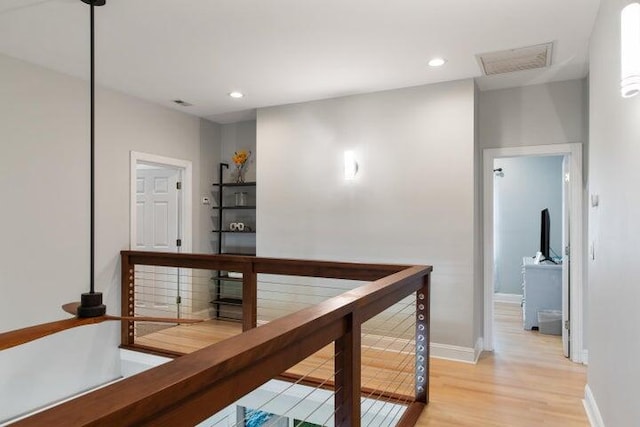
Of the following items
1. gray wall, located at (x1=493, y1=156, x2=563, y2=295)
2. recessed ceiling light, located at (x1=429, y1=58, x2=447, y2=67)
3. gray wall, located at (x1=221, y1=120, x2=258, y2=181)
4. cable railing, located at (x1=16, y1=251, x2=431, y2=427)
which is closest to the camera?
cable railing, located at (x1=16, y1=251, x2=431, y2=427)

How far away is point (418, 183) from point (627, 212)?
211cm

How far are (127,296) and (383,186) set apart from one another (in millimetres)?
2824

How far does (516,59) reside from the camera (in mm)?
3297

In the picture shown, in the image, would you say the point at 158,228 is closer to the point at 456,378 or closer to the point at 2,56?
the point at 2,56

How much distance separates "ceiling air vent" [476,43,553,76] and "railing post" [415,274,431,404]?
6.23 ft

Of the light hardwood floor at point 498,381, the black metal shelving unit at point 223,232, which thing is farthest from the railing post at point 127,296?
the black metal shelving unit at point 223,232

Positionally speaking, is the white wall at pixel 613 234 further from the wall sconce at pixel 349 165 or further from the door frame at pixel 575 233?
the wall sconce at pixel 349 165

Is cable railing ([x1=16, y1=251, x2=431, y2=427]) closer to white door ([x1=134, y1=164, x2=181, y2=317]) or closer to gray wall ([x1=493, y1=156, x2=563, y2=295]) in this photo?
white door ([x1=134, y1=164, x2=181, y2=317])

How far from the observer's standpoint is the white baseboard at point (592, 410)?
2412mm

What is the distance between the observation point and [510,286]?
21.8ft

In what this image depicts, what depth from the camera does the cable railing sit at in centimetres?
80

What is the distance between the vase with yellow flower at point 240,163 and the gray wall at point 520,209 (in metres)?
4.06

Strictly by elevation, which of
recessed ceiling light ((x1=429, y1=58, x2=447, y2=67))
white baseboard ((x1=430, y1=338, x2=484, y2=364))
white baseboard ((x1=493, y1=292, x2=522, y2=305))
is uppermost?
recessed ceiling light ((x1=429, y1=58, x2=447, y2=67))

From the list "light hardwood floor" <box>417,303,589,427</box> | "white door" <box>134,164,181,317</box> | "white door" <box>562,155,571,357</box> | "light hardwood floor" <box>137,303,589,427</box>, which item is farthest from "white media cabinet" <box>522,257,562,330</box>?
"white door" <box>134,164,181,317</box>
